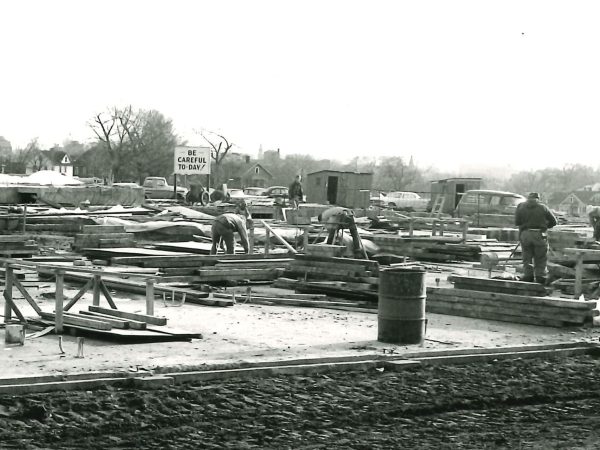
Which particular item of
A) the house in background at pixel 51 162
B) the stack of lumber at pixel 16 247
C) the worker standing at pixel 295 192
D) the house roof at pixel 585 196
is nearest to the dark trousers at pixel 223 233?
the stack of lumber at pixel 16 247

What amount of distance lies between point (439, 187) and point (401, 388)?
5223 cm

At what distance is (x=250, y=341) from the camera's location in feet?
41.1

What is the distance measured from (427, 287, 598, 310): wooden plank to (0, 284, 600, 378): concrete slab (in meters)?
0.37

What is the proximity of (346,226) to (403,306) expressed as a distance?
1007 centimetres

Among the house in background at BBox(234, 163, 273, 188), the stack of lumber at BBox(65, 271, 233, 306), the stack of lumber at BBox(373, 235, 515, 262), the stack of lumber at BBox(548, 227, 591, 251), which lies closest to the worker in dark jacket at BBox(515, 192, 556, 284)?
the stack of lumber at BBox(65, 271, 233, 306)

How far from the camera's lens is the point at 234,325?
45.9 ft

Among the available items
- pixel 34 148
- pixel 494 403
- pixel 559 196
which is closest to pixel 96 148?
pixel 34 148

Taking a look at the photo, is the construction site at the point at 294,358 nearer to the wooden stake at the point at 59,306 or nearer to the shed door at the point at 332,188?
the wooden stake at the point at 59,306

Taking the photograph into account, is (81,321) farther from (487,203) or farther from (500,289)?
(487,203)

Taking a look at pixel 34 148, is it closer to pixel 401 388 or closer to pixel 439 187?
pixel 439 187

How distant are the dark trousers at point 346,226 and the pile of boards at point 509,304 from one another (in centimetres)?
589

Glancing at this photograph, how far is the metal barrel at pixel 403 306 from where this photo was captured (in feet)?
41.3

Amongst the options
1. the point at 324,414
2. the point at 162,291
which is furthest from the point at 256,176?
the point at 324,414

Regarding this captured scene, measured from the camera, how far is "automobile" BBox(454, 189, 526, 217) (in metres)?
46.6
